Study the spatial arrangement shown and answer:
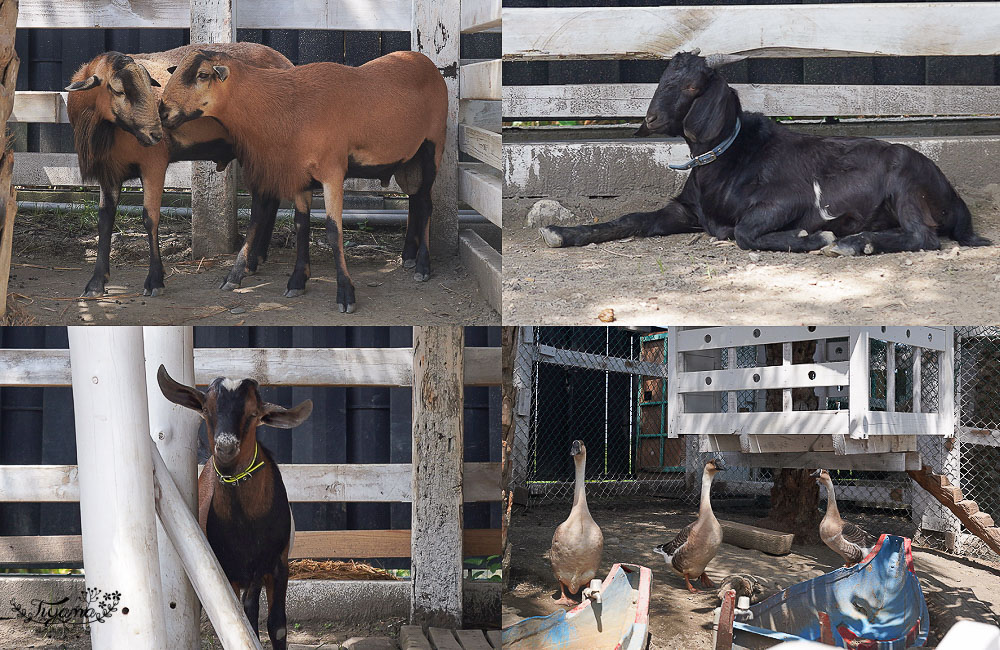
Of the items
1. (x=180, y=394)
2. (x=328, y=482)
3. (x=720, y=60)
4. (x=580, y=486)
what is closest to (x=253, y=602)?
(x=328, y=482)

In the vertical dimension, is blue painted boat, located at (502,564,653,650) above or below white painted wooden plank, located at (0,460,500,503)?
below

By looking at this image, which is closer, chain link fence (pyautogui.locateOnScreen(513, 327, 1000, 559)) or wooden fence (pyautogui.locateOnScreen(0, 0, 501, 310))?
wooden fence (pyautogui.locateOnScreen(0, 0, 501, 310))

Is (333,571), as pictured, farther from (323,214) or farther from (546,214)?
(546,214)

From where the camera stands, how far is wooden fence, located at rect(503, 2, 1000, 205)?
244 centimetres

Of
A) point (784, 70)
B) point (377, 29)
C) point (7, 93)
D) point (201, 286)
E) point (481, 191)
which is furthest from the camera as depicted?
point (784, 70)

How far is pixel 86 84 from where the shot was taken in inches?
72.1

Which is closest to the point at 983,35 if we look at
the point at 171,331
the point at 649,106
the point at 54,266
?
the point at 649,106

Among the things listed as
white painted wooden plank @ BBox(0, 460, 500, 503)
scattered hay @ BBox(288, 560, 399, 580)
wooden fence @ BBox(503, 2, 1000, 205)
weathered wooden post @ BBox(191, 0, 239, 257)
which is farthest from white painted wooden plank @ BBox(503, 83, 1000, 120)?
scattered hay @ BBox(288, 560, 399, 580)

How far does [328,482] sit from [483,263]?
0.93m

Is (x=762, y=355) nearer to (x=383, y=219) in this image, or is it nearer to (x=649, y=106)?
(x=649, y=106)

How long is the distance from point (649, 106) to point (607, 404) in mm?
912

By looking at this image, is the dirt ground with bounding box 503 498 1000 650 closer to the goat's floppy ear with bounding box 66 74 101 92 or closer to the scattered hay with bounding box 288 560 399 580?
the scattered hay with bounding box 288 560 399 580

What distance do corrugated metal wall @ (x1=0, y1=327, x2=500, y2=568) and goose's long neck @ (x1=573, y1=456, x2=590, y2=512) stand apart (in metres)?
0.37

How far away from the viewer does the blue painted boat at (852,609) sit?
2070 millimetres
